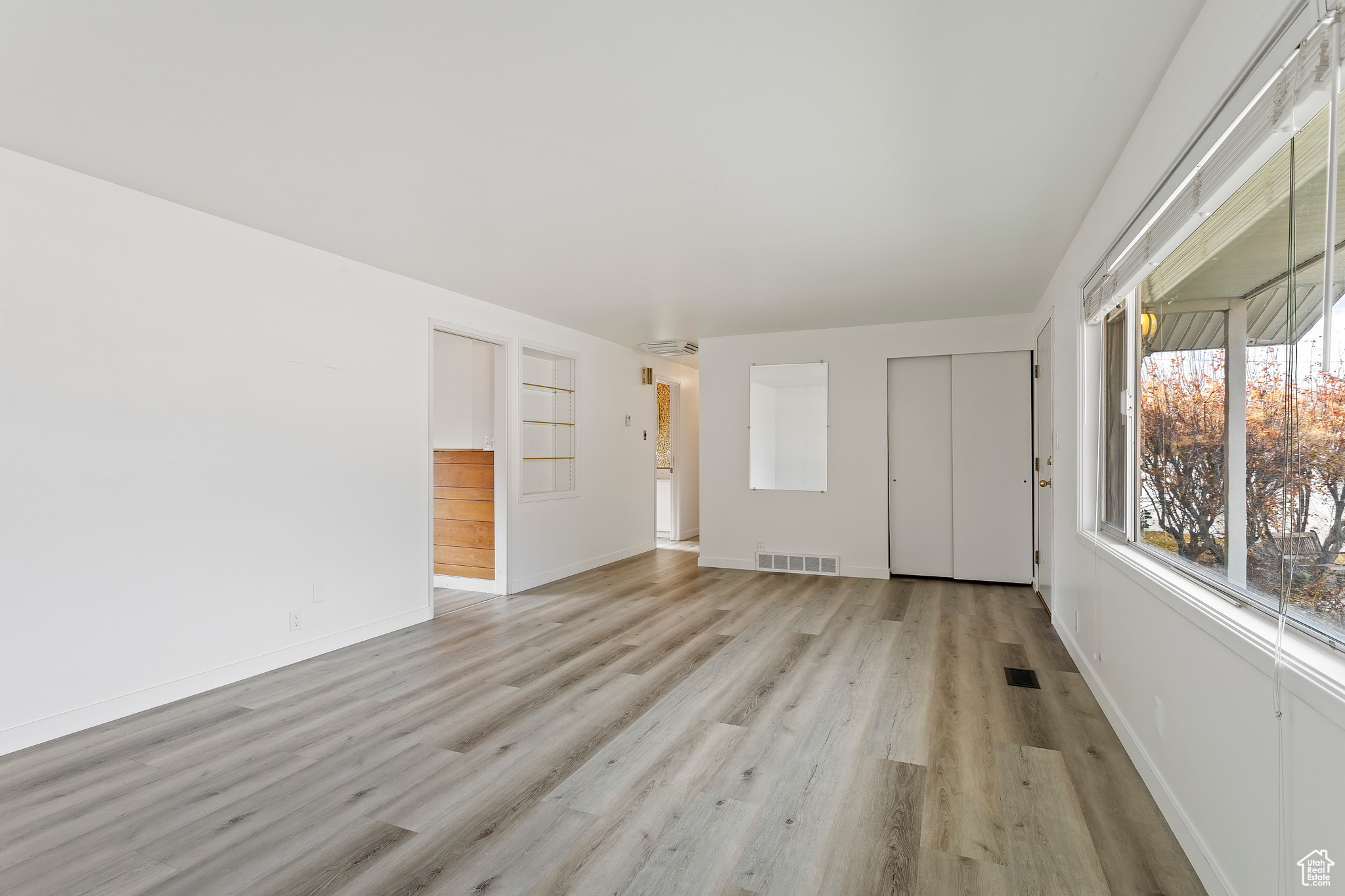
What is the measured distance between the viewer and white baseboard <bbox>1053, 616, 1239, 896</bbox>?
1.63m

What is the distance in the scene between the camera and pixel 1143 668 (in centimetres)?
228

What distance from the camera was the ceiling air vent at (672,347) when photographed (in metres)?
6.63

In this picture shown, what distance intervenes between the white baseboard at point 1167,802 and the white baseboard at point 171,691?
393 centimetres

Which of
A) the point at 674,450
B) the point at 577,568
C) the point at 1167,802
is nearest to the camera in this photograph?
the point at 1167,802

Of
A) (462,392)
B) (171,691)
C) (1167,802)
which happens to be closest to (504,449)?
(462,392)

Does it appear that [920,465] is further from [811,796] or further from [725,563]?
[811,796]

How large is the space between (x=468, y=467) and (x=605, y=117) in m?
3.85

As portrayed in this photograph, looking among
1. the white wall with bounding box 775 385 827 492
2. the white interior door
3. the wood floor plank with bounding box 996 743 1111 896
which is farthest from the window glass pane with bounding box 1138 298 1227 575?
the white wall with bounding box 775 385 827 492

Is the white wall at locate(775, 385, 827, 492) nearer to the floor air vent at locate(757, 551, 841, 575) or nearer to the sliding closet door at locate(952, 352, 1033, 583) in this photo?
the floor air vent at locate(757, 551, 841, 575)

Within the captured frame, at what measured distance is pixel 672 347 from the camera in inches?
269

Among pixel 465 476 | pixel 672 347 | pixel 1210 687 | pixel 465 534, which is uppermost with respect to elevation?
pixel 672 347

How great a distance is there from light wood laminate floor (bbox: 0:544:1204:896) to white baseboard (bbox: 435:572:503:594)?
1488 mm

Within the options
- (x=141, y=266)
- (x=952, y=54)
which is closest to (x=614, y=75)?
(x=952, y=54)

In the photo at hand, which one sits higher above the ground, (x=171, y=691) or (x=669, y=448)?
(x=669, y=448)
